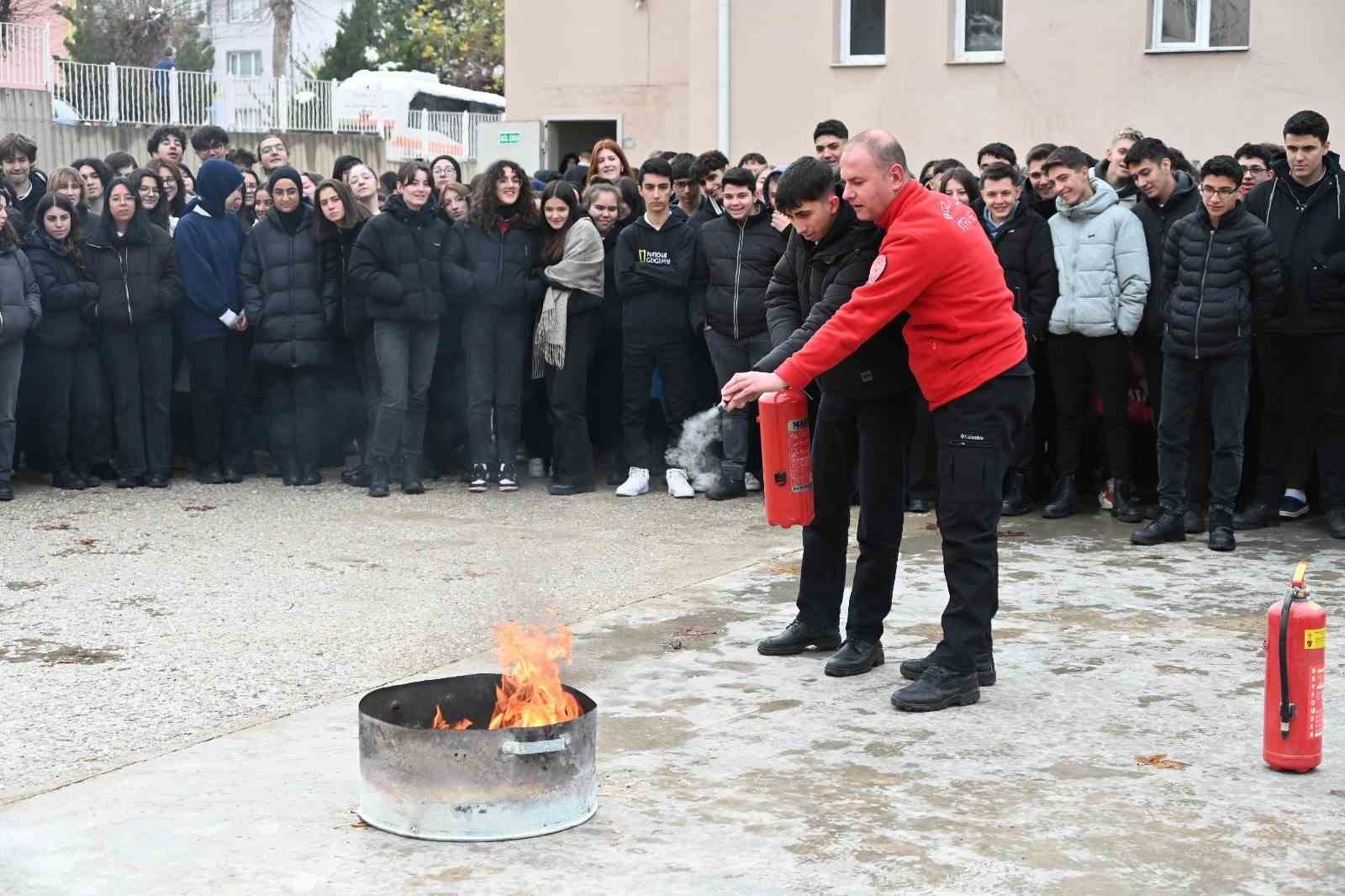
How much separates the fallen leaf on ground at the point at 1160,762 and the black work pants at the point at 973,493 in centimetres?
87

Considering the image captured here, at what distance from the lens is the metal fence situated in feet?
93.8

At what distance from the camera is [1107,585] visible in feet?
28.0

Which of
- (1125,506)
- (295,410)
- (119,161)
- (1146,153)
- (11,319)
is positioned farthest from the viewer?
(119,161)

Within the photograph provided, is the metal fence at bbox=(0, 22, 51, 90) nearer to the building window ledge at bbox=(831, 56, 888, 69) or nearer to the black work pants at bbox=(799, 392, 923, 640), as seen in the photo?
the building window ledge at bbox=(831, 56, 888, 69)

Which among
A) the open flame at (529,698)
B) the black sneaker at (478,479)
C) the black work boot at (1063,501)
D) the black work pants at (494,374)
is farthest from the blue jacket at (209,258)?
the open flame at (529,698)

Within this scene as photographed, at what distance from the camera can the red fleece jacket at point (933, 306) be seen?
20.5 ft

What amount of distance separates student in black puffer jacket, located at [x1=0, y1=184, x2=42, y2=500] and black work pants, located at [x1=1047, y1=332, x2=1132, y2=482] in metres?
6.48

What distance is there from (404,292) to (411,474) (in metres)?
1.24

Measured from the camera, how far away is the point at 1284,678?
5.55 meters

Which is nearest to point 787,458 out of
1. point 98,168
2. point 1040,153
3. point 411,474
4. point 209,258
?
Answer: point 1040,153

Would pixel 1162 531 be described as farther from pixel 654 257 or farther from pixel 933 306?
pixel 933 306

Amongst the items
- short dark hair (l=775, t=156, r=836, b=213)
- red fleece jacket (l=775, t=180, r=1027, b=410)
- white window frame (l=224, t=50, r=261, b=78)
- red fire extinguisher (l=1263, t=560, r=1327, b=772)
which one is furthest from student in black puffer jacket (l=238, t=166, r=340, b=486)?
white window frame (l=224, t=50, r=261, b=78)

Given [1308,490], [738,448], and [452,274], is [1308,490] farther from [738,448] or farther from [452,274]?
[452,274]

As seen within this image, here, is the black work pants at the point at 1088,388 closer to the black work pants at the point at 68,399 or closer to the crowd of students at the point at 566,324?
the crowd of students at the point at 566,324
